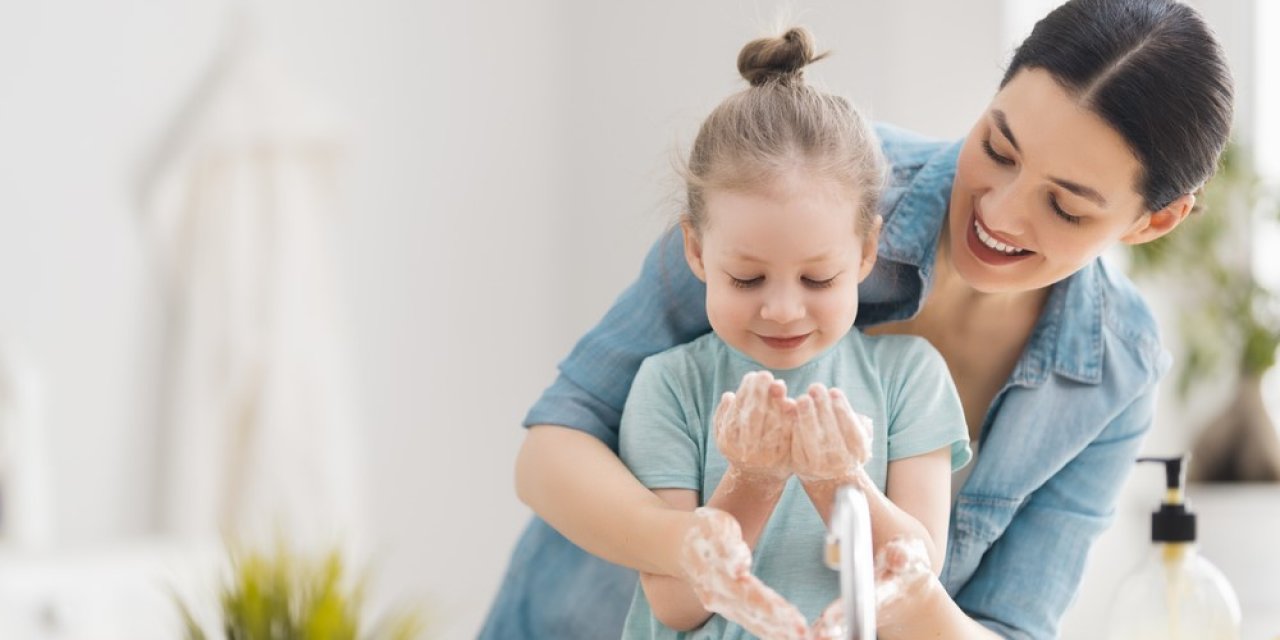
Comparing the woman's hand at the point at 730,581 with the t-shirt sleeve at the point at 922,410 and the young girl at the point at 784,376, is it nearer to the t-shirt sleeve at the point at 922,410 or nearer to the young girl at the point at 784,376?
the young girl at the point at 784,376

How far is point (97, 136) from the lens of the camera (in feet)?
11.1

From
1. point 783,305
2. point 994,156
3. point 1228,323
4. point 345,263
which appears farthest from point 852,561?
point 345,263

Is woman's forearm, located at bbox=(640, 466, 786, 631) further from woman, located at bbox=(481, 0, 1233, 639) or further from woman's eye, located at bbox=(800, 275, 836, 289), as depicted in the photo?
woman's eye, located at bbox=(800, 275, 836, 289)

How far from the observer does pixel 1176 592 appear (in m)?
1.35

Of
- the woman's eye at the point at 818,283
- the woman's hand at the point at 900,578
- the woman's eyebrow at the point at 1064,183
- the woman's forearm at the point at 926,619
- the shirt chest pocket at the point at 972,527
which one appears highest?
the woman's eyebrow at the point at 1064,183

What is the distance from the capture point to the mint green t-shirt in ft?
3.28

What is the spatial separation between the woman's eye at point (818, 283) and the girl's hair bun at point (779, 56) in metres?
0.15

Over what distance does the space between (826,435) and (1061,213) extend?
31 centimetres

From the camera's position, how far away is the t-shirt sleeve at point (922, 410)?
1021 millimetres

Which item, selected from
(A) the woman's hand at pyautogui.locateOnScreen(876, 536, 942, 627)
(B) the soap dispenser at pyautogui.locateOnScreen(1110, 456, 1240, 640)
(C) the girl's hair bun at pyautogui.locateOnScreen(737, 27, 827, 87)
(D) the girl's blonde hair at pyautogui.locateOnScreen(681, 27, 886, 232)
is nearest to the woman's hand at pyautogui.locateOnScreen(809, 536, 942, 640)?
(A) the woman's hand at pyautogui.locateOnScreen(876, 536, 942, 627)

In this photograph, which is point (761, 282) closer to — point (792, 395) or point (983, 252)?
point (792, 395)

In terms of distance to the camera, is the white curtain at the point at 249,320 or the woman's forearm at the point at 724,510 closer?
the woman's forearm at the point at 724,510

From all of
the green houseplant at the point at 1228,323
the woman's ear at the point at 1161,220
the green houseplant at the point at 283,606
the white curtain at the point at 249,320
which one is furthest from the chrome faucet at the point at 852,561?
the white curtain at the point at 249,320

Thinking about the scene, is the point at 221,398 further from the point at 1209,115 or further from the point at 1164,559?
the point at 1209,115
